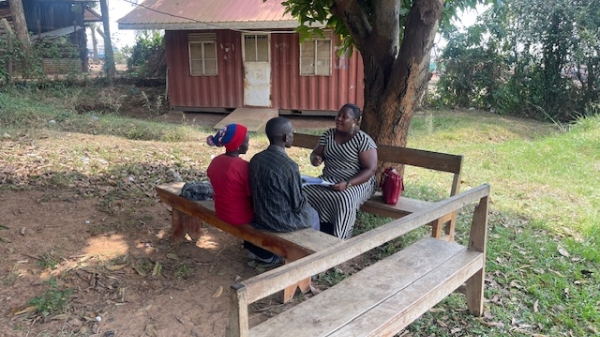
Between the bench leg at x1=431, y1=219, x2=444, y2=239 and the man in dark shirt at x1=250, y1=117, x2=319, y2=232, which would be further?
the bench leg at x1=431, y1=219, x2=444, y2=239

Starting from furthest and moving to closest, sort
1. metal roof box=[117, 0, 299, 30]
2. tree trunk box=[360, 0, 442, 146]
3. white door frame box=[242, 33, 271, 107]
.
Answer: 1. white door frame box=[242, 33, 271, 107]
2. metal roof box=[117, 0, 299, 30]
3. tree trunk box=[360, 0, 442, 146]

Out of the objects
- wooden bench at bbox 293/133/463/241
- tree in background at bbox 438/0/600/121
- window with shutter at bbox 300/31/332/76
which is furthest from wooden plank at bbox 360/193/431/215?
tree in background at bbox 438/0/600/121

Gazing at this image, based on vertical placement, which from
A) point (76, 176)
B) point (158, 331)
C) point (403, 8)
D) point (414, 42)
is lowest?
point (158, 331)

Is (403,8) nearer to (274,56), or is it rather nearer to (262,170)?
(262,170)

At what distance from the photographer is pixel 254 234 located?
3.39m

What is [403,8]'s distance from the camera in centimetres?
516

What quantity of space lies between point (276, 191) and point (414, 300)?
1211 mm

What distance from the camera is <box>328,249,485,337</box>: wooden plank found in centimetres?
229

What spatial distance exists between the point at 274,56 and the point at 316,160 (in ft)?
29.8

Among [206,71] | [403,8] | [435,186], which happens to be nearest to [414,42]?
[403,8]

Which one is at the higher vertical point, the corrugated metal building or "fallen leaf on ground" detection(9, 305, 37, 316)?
the corrugated metal building

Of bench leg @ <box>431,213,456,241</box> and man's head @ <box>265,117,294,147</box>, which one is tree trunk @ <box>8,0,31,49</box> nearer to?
man's head @ <box>265,117,294,147</box>

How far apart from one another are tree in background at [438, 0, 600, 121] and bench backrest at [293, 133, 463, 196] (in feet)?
35.7

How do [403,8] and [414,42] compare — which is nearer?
[414,42]
